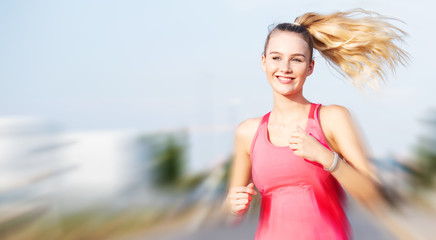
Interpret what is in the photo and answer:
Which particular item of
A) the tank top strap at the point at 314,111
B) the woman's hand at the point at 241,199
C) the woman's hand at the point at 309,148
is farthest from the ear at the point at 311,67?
the woman's hand at the point at 241,199

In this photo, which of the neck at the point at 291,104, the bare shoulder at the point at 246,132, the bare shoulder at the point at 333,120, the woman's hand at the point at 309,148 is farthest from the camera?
the bare shoulder at the point at 246,132

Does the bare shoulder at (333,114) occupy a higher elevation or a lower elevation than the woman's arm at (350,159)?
higher

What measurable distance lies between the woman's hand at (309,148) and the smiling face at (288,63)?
0.25 m

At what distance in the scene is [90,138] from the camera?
850 centimetres

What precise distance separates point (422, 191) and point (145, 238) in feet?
24.7

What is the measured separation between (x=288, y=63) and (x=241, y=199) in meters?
0.52

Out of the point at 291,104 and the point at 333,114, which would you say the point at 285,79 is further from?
the point at 333,114

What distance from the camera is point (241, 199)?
2420mm

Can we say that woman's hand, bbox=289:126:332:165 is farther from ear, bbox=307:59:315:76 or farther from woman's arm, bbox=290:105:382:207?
ear, bbox=307:59:315:76

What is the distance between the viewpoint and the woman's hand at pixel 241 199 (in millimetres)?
2412

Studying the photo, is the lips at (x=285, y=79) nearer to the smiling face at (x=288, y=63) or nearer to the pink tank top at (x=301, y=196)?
the smiling face at (x=288, y=63)

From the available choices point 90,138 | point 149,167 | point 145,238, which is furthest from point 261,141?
point 149,167

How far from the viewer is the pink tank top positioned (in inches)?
95.7

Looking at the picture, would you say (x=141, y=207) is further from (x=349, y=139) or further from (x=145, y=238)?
(x=349, y=139)
